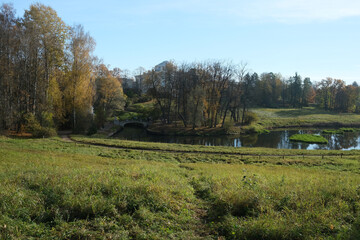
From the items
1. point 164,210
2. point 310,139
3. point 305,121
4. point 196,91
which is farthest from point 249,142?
point 164,210

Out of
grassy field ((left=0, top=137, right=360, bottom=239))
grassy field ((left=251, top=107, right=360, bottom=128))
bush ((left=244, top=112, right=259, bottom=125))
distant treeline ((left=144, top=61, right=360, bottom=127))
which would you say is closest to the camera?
grassy field ((left=0, top=137, right=360, bottom=239))

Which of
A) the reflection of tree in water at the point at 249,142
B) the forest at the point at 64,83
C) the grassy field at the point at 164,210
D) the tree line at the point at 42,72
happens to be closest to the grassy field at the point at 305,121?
the forest at the point at 64,83

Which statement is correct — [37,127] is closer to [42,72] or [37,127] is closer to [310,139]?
[42,72]

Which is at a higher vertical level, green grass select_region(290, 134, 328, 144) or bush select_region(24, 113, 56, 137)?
bush select_region(24, 113, 56, 137)

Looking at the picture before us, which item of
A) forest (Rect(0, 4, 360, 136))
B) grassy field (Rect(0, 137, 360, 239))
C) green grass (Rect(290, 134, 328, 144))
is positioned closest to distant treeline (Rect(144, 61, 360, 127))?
forest (Rect(0, 4, 360, 136))

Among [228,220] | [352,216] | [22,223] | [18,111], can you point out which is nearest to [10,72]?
[18,111]

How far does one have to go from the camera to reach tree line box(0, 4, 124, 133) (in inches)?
1186

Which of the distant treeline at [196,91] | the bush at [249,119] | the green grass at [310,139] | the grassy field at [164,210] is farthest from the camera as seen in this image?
the bush at [249,119]

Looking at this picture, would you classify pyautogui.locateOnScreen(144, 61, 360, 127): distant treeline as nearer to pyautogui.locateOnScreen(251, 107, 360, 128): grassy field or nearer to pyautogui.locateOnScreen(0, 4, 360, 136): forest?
pyautogui.locateOnScreen(0, 4, 360, 136): forest

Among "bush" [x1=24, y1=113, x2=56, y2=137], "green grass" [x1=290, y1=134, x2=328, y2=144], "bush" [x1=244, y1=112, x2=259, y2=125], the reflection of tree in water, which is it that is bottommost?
the reflection of tree in water

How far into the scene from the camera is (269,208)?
7.12m

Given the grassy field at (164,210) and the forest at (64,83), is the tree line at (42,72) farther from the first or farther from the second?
the grassy field at (164,210)

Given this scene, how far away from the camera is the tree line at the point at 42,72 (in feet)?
98.8

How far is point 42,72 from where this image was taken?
34.2 meters
